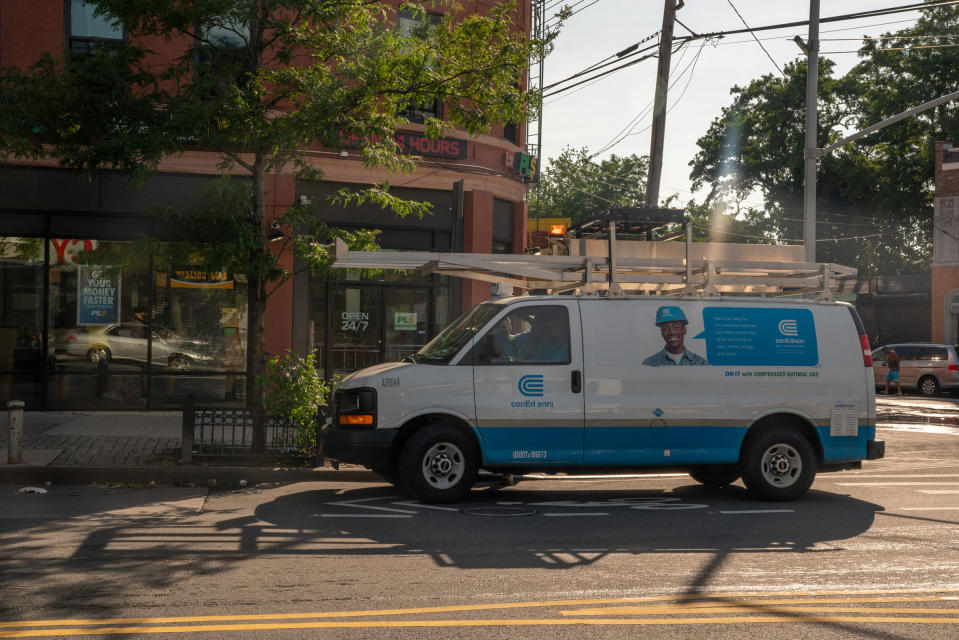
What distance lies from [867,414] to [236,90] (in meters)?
8.06

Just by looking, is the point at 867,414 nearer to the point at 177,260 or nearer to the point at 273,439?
the point at 273,439

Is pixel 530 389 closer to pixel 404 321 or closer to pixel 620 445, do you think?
pixel 620 445

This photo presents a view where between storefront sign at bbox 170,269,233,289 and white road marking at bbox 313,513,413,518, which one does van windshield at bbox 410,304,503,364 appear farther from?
storefront sign at bbox 170,269,233,289

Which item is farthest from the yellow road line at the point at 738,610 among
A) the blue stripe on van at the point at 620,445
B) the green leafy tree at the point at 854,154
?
the green leafy tree at the point at 854,154

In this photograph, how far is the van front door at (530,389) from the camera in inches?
374

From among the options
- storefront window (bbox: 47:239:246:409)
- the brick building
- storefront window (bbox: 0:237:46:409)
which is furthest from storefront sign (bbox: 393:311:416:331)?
storefront window (bbox: 0:237:46:409)

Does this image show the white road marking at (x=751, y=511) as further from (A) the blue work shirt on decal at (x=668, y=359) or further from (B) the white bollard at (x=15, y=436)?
(B) the white bollard at (x=15, y=436)

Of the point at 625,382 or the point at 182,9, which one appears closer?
the point at 625,382

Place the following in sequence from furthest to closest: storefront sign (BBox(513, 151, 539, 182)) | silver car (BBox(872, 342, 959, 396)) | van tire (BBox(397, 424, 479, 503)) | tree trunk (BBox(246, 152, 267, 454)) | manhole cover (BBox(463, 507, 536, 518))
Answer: silver car (BBox(872, 342, 959, 396)) → storefront sign (BBox(513, 151, 539, 182)) → tree trunk (BBox(246, 152, 267, 454)) → van tire (BBox(397, 424, 479, 503)) → manhole cover (BBox(463, 507, 536, 518))

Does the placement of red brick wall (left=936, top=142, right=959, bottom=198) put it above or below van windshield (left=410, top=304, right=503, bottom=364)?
above

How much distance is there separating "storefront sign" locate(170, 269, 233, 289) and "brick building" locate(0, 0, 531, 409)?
20mm

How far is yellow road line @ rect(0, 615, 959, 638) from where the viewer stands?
5.08 metres

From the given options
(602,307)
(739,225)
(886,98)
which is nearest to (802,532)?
(602,307)

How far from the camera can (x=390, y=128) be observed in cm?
1203
